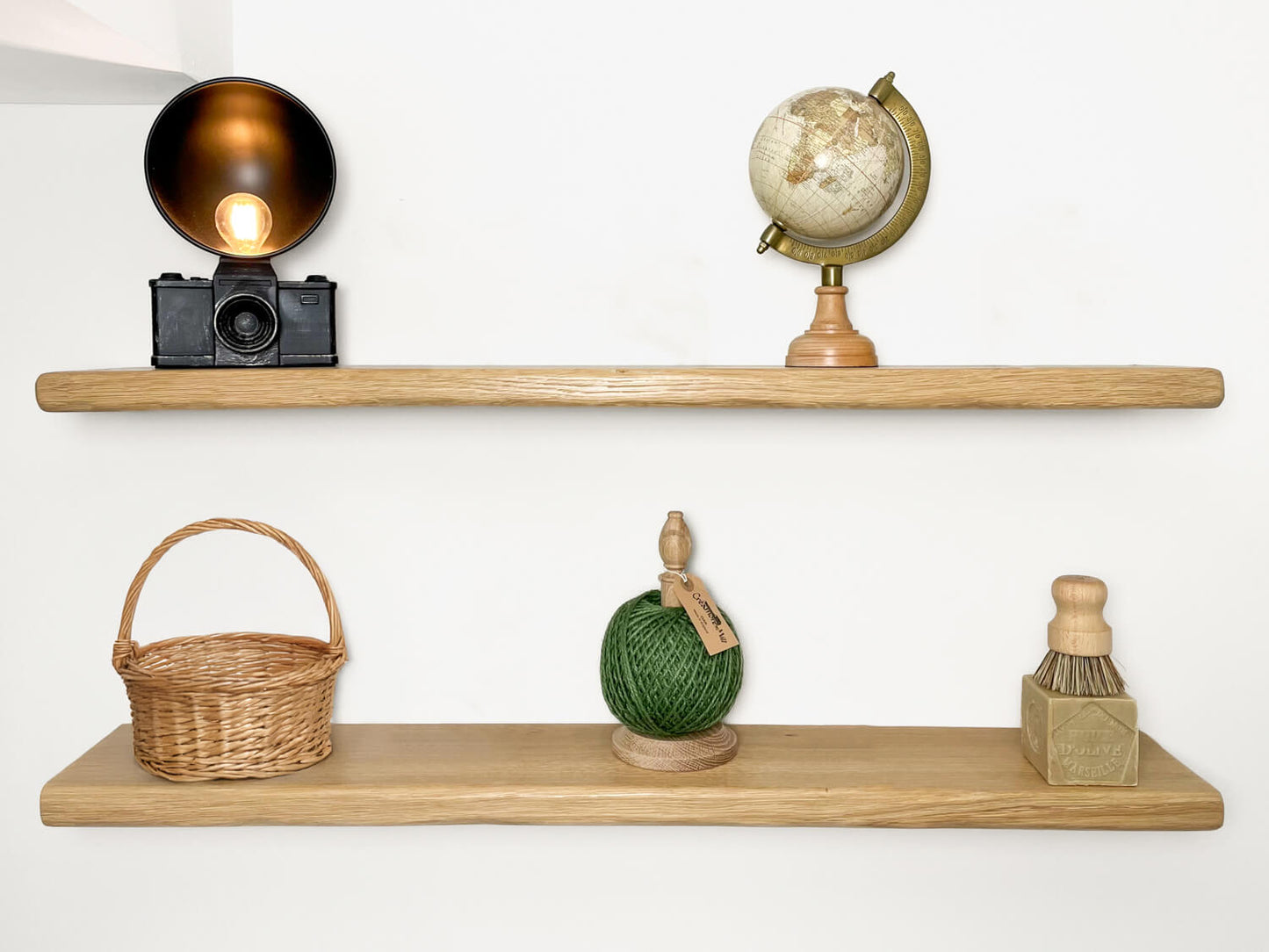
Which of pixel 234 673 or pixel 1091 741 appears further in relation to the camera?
pixel 234 673

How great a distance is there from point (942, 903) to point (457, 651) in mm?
663

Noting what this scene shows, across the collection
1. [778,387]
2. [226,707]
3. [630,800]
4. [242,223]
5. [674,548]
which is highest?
[242,223]

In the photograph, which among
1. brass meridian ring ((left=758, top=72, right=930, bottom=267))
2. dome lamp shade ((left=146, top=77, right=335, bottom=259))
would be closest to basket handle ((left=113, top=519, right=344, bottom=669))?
dome lamp shade ((left=146, top=77, right=335, bottom=259))

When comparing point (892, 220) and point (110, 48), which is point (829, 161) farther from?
point (110, 48)

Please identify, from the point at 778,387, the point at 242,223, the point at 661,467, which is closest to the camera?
the point at 778,387

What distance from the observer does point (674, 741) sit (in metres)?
1.16

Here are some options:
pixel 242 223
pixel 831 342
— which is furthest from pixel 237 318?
pixel 831 342

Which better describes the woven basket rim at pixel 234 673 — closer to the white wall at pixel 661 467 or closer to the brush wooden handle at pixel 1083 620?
the white wall at pixel 661 467

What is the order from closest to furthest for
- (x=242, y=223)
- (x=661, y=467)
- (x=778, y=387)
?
(x=778, y=387)
(x=242, y=223)
(x=661, y=467)

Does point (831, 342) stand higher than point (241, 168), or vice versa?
point (241, 168)

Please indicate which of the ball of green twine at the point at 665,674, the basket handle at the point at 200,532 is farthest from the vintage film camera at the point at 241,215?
the ball of green twine at the point at 665,674

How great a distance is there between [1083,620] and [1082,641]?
0.07ft

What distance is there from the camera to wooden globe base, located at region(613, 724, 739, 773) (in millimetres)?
1150

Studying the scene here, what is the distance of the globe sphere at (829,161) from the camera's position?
43.1 inches
